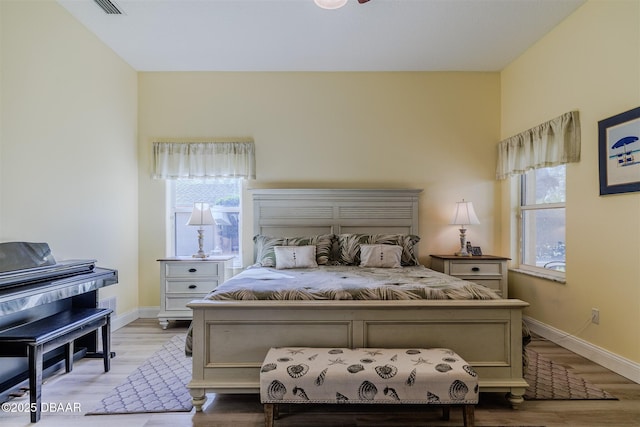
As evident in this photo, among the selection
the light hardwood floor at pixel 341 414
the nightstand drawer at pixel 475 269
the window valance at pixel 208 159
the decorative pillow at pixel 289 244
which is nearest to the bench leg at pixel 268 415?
the light hardwood floor at pixel 341 414

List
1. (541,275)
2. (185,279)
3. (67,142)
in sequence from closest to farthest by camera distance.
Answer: (67,142) → (541,275) → (185,279)

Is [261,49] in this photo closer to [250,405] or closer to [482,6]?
[482,6]

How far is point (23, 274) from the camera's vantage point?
2.05 m

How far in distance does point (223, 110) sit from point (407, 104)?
225 centimetres

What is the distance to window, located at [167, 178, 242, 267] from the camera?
162 inches

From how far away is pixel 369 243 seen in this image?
3.51 m

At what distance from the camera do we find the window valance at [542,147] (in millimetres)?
2963

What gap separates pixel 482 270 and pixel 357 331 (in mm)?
2227

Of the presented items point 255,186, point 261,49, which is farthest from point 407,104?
point 255,186

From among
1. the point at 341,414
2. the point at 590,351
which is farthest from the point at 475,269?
the point at 341,414

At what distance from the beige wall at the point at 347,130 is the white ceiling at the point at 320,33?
0.18 metres

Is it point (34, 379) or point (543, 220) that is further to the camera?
point (543, 220)

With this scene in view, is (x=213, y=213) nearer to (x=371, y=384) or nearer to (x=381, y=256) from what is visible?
(x=381, y=256)

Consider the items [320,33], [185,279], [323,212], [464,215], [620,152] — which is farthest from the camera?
[323,212]
